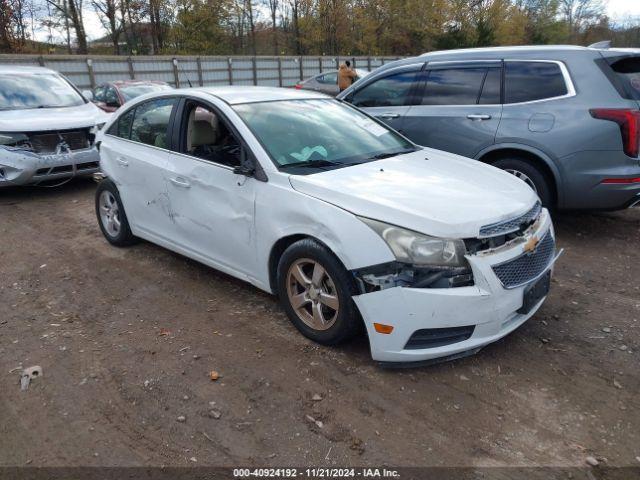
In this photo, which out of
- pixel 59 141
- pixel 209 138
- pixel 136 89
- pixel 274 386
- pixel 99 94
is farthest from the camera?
pixel 99 94

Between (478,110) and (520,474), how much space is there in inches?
163

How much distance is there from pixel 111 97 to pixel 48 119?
4.49 metres

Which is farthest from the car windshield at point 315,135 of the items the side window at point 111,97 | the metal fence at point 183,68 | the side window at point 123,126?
the metal fence at point 183,68

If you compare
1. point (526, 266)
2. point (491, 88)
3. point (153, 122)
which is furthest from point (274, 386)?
point (491, 88)

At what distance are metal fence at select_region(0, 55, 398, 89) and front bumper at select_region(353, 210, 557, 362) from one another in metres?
17.1

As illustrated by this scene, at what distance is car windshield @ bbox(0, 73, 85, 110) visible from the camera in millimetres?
7777

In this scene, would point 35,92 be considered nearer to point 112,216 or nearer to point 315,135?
point 112,216

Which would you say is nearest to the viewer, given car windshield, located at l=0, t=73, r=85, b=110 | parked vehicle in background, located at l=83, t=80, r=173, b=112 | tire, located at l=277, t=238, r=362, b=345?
tire, located at l=277, t=238, r=362, b=345

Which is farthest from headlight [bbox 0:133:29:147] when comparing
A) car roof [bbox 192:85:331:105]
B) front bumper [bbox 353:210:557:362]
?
front bumper [bbox 353:210:557:362]

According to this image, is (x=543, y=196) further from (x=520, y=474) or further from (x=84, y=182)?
(x=84, y=182)

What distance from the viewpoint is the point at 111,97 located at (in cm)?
1148

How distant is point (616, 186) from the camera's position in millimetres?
4785

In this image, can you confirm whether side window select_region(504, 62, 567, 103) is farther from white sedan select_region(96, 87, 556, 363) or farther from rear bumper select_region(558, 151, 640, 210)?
white sedan select_region(96, 87, 556, 363)

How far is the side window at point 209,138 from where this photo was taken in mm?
3904
